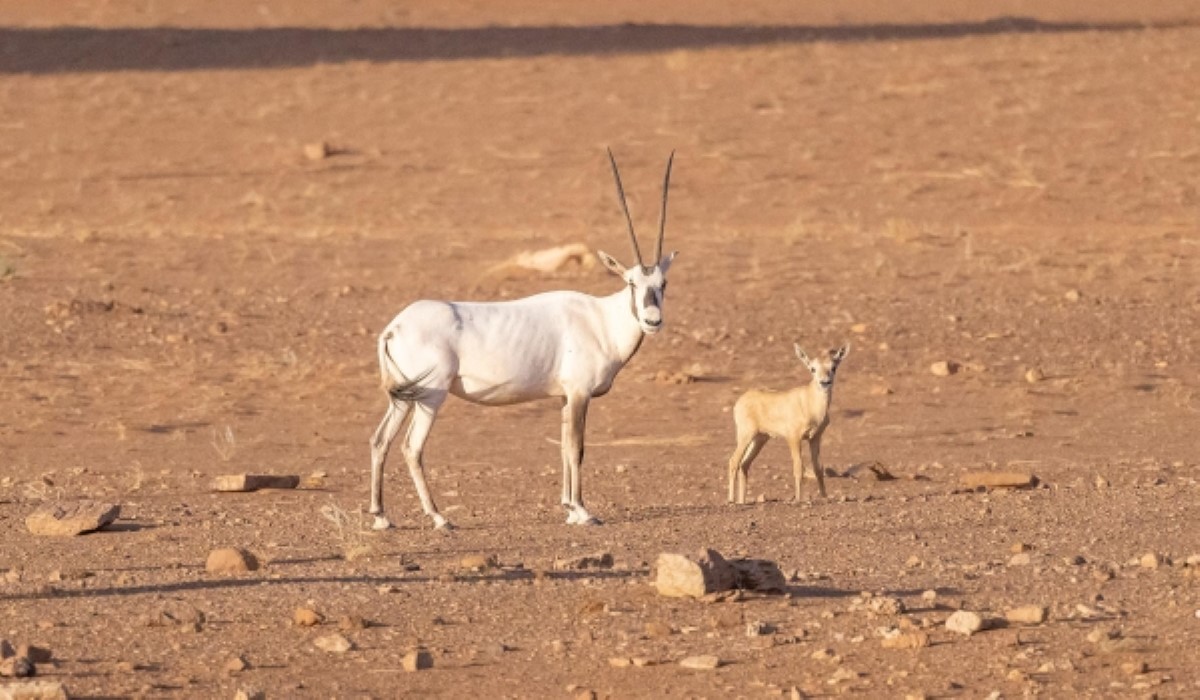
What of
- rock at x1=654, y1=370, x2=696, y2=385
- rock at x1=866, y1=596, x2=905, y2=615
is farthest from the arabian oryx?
rock at x1=654, y1=370, x2=696, y2=385

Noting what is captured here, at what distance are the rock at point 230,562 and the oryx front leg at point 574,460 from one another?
2.03m

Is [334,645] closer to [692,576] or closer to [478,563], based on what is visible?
[692,576]

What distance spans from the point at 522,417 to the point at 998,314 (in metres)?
4.93

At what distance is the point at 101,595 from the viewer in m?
8.90

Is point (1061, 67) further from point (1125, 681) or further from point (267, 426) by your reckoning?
point (1125, 681)

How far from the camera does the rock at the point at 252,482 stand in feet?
41.2

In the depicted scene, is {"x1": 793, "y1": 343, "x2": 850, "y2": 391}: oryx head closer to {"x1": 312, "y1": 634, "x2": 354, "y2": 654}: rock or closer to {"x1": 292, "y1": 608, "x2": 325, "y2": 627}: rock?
{"x1": 292, "y1": 608, "x2": 325, "y2": 627}: rock

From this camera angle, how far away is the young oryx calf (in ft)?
41.6

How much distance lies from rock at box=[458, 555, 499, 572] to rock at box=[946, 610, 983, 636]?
216 centimetres

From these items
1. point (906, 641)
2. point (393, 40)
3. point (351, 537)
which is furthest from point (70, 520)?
point (393, 40)

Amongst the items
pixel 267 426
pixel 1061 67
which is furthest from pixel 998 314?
pixel 1061 67

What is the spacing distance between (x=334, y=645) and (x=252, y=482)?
4888 mm

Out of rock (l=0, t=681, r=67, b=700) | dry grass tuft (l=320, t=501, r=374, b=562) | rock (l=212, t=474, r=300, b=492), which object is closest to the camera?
rock (l=0, t=681, r=67, b=700)

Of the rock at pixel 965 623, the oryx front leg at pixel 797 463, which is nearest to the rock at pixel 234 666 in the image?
the rock at pixel 965 623
